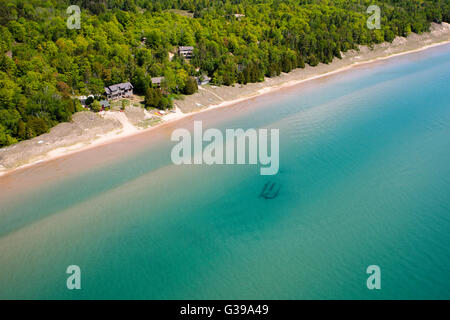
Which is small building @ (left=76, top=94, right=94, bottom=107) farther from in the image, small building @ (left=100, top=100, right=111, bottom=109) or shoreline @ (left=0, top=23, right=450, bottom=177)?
shoreline @ (left=0, top=23, right=450, bottom=177)

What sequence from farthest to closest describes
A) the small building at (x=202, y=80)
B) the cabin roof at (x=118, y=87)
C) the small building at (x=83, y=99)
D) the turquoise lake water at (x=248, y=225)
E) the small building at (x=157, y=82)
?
the small building at (x=202, y=80) < the small building at (x=157, y=82) < the cabin roof at (x=118, y=87) < the small building at (x=83, y=99) < the turquoise lake water at (x=248, y=225)

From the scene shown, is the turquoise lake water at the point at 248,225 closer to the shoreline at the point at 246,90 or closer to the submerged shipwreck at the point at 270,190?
the submerged shipwreck at the point at 270,190

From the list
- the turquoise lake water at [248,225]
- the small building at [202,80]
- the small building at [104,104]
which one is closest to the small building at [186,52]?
the small building at [202,80]

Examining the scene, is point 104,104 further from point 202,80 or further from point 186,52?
point 186,52

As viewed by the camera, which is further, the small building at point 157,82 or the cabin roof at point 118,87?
the small building at point 157,82
